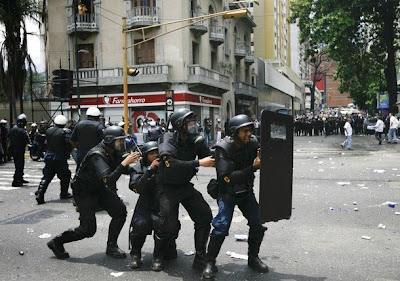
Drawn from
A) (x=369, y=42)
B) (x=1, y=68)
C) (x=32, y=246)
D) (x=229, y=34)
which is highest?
(x=229, y=34)

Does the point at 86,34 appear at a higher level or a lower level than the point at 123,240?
higher

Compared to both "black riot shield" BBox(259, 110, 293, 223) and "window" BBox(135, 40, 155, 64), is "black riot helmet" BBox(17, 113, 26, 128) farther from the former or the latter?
"window" BBox(135, 40, 155, 64)

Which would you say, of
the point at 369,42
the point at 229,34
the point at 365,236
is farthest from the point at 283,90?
the point at 365,236

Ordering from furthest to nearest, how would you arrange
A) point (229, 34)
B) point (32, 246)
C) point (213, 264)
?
point (229, 34)
point (32, 246)
point (213, 264)

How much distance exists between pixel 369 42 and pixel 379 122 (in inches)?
300

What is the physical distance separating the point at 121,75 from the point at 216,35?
845cm

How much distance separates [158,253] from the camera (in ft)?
15.9

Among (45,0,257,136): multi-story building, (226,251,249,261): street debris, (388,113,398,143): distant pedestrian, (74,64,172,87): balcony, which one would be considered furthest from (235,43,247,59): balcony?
(226,251,249,261): street debris

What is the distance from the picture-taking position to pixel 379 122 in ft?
79.0

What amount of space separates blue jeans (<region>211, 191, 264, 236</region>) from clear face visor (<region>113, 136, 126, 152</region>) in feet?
4.02

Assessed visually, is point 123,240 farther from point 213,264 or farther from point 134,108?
point 134,108

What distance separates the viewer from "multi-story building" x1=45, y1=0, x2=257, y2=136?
29516 mm

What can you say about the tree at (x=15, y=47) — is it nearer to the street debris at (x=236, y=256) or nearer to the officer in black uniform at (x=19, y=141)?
the officer in black uniform at (x=19, y=141)

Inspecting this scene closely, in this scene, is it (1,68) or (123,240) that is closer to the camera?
(123,240)
